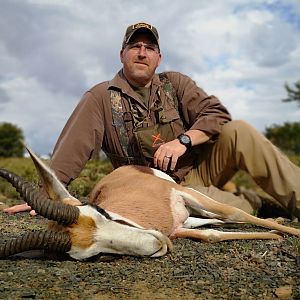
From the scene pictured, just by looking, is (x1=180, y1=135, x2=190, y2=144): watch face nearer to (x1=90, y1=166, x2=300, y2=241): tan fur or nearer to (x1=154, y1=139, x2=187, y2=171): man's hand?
(x1=154, y1=139, x2=187, y2=171): man's hand

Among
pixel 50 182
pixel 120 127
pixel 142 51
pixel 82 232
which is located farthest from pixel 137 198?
pixel 142 51

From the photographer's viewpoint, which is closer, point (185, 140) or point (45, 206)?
point (45, 206)

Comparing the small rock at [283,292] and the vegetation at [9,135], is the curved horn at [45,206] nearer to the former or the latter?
the small rock at [283,292]

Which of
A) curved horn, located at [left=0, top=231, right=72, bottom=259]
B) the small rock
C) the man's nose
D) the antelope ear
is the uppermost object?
the man's nose

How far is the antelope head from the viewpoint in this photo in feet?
13.4

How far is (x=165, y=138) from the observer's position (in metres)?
6.70

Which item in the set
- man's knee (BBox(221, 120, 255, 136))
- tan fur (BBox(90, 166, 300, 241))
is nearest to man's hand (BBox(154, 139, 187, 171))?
tan fur (BBox(90, 166, 300, 241))

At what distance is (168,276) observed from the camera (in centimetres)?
402

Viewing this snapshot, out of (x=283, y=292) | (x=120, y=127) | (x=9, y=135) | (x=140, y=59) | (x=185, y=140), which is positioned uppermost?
(x=9, y=135)

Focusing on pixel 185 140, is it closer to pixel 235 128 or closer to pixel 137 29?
pixel 235 128

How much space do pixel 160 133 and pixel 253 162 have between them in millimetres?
1357

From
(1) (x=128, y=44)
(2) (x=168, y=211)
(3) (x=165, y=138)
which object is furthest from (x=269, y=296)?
(1) (x=128, y=44)

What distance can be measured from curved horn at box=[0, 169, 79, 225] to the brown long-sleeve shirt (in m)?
2.03

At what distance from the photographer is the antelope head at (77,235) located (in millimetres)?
4086
